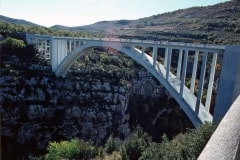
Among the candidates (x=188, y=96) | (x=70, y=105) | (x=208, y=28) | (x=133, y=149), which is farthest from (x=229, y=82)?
(x=208, y=28)

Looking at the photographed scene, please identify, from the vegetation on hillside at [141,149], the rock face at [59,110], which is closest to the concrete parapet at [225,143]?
the vegetation on hillside at [141,149]

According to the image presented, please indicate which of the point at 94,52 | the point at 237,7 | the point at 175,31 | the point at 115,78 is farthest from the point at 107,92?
the point at 237,7

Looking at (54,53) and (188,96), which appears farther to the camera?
(54,53)

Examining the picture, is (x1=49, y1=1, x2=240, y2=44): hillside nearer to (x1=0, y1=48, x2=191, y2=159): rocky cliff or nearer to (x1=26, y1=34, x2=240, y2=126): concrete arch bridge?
(x1=0, y1=48, x2=191, y2=159): rocky cliff

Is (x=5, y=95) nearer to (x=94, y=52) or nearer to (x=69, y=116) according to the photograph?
(x=69, y=116)

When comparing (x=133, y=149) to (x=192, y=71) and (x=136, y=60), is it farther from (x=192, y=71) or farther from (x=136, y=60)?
(x=136, y=60)

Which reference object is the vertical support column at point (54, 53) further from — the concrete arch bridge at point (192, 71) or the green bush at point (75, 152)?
the green bush at point (75, 152)

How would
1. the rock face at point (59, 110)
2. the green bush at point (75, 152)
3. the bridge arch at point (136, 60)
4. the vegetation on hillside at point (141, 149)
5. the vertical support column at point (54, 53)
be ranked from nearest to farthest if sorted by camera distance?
the vegetation on hillside at point (141, 149) < the bridge arch at point (136, 60) < the green bush at point (75, 152) < the rock face at point (59, 110) < the vertical support column at point (54, 53)
